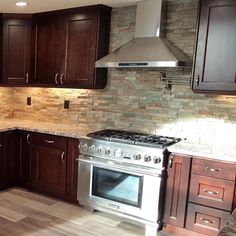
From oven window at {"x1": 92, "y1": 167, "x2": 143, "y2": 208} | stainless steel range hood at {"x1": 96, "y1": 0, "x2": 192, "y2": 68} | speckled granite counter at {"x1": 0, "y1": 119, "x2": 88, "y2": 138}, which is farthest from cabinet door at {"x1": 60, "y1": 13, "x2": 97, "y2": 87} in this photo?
oven window at {"x1": 92, "y1": 167, "x2": 143, "y2": 208}

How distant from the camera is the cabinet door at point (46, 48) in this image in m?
3.53

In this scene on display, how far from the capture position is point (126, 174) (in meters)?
2.77

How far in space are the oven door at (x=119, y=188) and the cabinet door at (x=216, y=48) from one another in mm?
1000

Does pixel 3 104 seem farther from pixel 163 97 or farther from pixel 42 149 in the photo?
pixel 163 97

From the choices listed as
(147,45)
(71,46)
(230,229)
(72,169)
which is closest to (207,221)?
(72,169)

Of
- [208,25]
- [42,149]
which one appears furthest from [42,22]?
[208,25]

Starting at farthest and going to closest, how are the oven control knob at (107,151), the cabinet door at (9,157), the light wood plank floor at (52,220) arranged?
the cabinet door at (9,157)
the oven control knob at (107,151)
the light wood plank floor at (52,220)

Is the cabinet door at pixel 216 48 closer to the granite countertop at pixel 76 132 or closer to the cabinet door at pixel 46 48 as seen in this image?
the granite countertop at pixel 76 132

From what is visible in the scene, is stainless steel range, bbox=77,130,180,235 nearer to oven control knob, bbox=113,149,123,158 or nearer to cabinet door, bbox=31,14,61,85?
oven control knob, bbox=113,149,123,158

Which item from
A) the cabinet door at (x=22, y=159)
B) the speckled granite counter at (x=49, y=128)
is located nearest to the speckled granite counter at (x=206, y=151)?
the speckled granite counter at (x=49, y=128)

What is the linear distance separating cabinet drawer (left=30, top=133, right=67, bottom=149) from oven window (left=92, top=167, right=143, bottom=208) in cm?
52

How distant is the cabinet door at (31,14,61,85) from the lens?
3.53m

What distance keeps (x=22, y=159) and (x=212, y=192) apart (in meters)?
2.36

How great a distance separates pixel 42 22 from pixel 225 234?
339 centimetres
